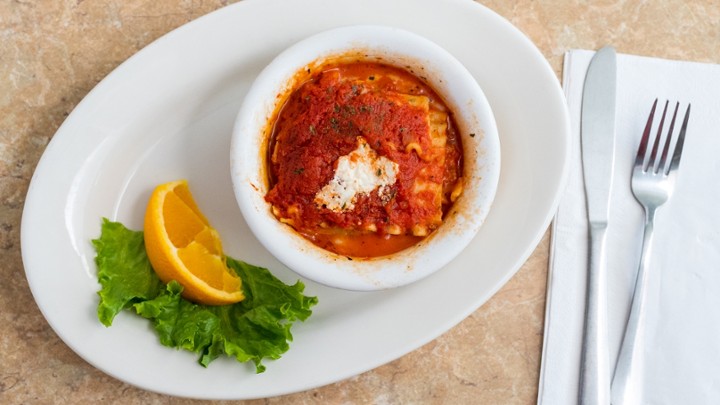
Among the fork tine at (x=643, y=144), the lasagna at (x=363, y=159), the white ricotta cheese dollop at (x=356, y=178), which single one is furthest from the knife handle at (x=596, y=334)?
the white ricotta cheese dollop at (x=356, y=178)

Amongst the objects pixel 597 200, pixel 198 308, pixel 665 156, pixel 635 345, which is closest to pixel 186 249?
pixel 198 308

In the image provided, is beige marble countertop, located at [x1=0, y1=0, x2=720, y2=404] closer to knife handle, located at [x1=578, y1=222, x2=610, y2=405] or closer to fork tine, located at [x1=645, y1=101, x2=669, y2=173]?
knife handle, located at [x1=578, y1=222, x2=610, y2=405]

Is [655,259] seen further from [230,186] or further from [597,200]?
[230,186]

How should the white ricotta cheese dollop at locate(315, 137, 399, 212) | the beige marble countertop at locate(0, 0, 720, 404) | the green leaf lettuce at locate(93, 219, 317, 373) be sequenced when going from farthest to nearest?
the beige marble countertop at locate(0, 0, 720, 404) → the green leaf lettuce at locate(93, 219, 317, 373) → the white ricotta cheese dollop at locate(315, 137, 399, 212)

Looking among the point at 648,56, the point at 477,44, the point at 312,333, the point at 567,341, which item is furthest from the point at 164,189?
the point at 648,56

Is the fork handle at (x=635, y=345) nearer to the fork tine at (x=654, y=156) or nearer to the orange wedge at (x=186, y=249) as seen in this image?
the fork tine at (x=654, y=156)

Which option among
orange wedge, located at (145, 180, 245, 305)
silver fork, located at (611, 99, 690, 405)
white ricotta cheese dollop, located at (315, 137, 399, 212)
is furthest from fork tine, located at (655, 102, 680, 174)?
orange wedge, located at (145, 180, 245, 305)
